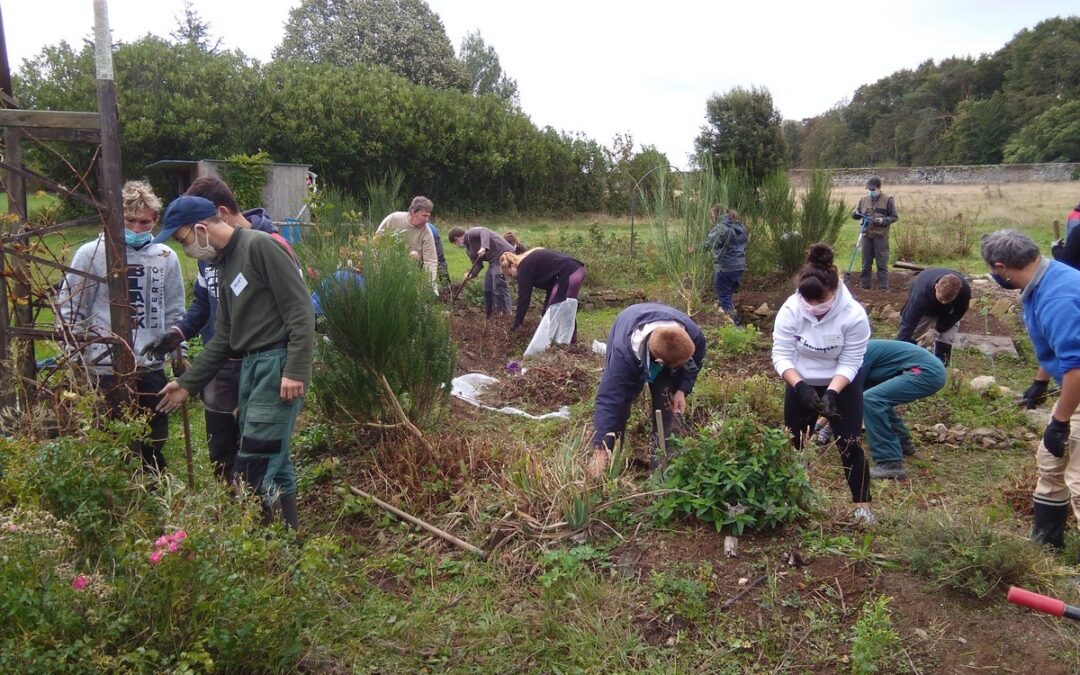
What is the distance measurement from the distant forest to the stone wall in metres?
4.17

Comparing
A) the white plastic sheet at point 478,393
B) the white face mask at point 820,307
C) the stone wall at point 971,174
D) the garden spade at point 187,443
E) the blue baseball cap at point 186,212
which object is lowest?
the white plastic sheet at point 478,393

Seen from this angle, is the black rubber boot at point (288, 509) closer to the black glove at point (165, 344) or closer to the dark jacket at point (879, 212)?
the black glove at point (165, 344)

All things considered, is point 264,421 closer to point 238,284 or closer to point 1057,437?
point 238,284

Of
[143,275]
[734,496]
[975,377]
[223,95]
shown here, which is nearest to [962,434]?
[975,377]

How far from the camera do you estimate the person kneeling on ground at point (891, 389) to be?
4.66 meters

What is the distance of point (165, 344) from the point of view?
3762 mm

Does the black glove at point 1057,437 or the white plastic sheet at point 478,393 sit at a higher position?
the black glove at point 1057,437

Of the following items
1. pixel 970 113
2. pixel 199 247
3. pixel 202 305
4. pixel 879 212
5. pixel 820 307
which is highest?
pixel 970 113

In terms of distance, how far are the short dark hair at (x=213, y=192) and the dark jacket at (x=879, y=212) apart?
9811 mm

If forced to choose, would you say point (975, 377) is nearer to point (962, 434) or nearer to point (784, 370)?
point (962, 434)

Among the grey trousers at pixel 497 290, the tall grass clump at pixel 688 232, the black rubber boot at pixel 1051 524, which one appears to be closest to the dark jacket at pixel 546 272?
the grey trousers at pixel 497 290

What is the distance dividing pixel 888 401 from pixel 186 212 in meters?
4.09

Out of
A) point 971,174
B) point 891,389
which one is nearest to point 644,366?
point 891,389

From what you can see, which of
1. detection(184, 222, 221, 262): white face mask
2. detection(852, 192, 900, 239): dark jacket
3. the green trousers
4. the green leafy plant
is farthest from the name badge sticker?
the green leafy plant
